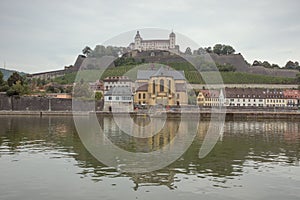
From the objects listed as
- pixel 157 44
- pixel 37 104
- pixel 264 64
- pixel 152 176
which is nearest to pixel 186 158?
pixel 152 176

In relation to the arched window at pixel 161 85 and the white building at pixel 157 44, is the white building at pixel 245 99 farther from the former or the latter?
the white building at pixel 157 44

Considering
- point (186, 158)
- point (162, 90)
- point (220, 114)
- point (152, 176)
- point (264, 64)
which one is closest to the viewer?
point (152, 176)

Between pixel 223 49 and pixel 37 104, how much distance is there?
310 ft

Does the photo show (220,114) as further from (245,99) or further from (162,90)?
(245,99)

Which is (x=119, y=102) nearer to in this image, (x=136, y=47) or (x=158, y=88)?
(x=158, y=88)

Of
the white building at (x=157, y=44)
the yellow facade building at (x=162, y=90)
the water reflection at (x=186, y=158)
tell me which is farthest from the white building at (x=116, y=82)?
the white building at (x=157, y=44)

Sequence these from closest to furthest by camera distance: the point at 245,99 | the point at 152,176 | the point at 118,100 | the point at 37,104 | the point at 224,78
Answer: the point at 152,176 < the point at 37,104 < the point at 118,100 < the point at 245,99 < the point at 224,78

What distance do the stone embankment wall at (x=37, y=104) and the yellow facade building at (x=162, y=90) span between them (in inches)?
538

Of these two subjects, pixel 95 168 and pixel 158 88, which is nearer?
pixel 95 168

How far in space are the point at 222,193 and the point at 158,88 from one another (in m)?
60.8

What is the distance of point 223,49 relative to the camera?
465 ft

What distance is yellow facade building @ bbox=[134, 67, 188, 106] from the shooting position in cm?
7144

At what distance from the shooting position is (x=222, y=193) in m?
11.1

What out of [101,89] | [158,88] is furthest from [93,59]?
[158,88]
